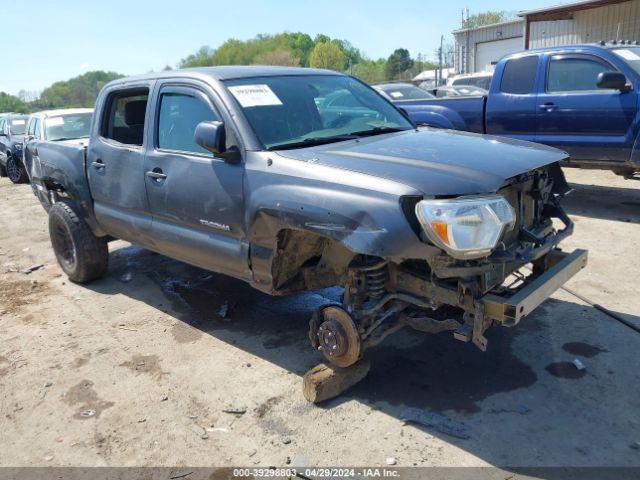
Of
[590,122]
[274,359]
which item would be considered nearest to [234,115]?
[274,359]

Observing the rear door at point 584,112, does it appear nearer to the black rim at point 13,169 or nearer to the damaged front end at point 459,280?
the damaged front end at point 459,280

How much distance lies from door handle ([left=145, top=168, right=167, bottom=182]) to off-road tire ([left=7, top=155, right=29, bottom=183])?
10.8 m

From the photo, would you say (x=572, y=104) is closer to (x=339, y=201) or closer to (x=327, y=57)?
(x=339, y=201)

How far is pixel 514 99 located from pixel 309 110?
4722 millimetres

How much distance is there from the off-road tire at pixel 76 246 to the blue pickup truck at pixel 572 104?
Answer: 5.17m

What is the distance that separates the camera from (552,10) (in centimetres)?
2023

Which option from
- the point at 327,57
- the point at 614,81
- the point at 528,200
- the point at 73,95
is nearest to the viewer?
the point at 528,200

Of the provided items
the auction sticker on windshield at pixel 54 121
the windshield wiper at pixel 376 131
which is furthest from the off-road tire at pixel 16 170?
the windshield wiper at pixel 376 131

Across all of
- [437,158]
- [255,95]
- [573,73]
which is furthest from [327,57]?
[437,158]

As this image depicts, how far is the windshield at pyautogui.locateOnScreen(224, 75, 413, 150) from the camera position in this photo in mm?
3691

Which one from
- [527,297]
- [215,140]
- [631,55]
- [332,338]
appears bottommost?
[332,338]

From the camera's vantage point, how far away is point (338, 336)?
3.28m

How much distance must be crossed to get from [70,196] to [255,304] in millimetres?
2111

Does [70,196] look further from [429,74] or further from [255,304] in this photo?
[429,74]
